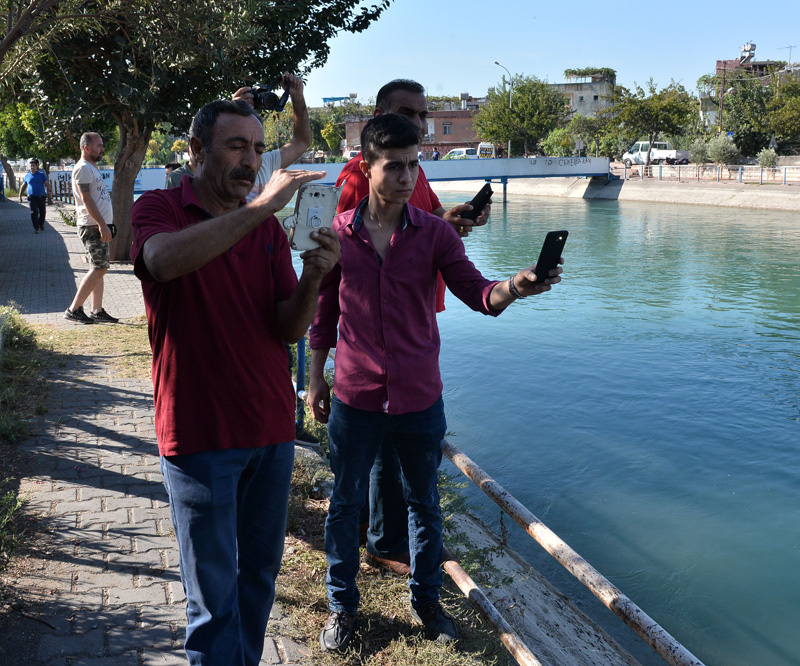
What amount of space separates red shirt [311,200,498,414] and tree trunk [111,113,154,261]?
1262cm

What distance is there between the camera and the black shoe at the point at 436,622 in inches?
132

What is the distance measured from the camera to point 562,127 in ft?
243

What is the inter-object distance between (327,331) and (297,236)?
3.84 feet

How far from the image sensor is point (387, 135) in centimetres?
329

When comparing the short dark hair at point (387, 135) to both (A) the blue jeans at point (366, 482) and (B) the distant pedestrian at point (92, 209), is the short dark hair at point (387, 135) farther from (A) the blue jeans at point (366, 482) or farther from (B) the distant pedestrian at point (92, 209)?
(B) the distant pedestrian at point (92, 209)

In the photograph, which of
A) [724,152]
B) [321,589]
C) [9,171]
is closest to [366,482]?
[321,589]

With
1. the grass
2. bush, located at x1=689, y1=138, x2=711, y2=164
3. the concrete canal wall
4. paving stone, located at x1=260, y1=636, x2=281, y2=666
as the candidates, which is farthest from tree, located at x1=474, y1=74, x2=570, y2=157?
paving stone, located at x1=260, y1=636, x2=281, y2=666

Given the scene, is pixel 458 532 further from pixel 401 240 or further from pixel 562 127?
pixel 562 127

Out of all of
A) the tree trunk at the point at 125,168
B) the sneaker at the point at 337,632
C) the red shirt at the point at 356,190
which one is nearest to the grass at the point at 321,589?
the sneaker at the point at 337,632

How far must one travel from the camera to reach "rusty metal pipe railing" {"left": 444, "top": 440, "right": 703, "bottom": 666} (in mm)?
2854

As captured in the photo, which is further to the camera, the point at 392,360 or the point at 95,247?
the point at 95,247

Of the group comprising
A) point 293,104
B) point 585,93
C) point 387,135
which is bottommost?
point 387,135

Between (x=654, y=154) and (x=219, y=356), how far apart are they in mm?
58323

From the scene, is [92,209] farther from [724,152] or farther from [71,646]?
[724,152]
